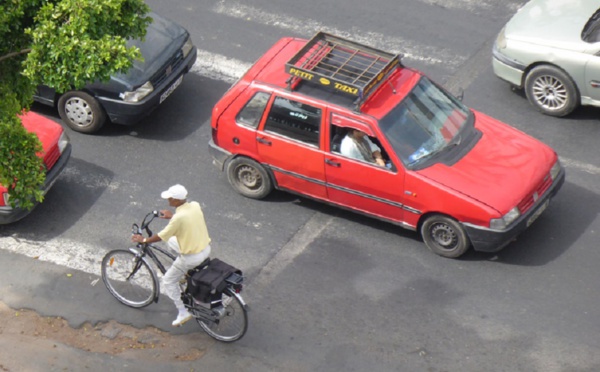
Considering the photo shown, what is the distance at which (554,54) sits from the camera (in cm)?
1428

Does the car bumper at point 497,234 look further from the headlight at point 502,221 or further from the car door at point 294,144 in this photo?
the car door at point 294,144

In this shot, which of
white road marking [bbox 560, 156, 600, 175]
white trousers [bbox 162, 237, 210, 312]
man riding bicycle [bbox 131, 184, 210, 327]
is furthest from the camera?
white road marking [bbox 560, 156, 600, 175]

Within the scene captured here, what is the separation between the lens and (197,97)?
50.7ft

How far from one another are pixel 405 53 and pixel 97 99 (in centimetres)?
466

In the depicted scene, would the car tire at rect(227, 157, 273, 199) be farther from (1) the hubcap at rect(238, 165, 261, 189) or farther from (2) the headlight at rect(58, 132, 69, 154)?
(2) the headlight at rect(58, 132, 69, 154)

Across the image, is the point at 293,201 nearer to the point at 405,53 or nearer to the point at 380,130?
the point at 380,130

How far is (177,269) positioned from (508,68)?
615cm

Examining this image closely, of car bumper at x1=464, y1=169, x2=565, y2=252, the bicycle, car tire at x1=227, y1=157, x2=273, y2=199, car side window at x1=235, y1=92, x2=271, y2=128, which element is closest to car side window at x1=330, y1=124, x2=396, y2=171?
car side window at x1=235, y1=92, x2=271, y2=128

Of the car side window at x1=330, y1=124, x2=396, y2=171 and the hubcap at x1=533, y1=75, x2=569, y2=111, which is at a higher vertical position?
the car side window at x1=330, y1=124, x2=396, y2=171

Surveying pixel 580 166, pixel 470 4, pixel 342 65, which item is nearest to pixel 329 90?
pixel 342 65

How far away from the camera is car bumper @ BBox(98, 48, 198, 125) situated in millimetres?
14367

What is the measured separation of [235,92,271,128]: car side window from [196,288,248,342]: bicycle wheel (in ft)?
8.83

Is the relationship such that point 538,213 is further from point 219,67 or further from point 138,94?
point 219,67

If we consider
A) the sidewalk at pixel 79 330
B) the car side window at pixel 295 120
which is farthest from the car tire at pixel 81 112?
the car side window at pixel 295 120
